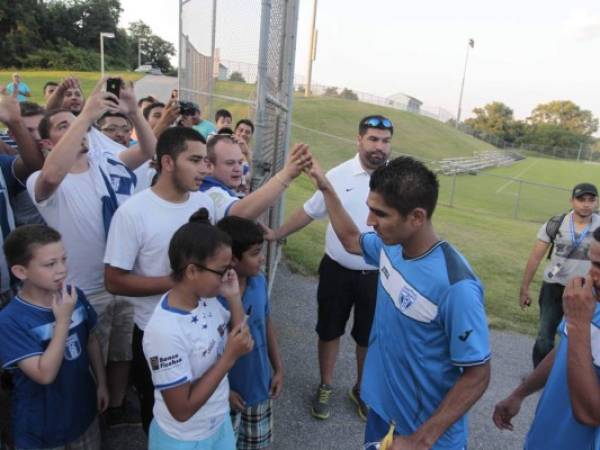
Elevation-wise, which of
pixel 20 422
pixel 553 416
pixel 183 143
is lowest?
pixel 20 422

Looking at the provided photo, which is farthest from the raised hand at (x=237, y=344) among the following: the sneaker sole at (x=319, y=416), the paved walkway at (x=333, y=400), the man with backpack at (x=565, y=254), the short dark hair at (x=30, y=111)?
the man with backpack at (x=565, y=254)

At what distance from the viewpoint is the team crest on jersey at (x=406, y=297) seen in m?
1.92

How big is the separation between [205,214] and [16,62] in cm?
5462

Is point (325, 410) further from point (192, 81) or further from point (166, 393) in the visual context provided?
point (192, 81)

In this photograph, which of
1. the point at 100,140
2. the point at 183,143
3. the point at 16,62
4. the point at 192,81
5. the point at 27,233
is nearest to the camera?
the point at 27,233

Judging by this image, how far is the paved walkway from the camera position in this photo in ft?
11.1

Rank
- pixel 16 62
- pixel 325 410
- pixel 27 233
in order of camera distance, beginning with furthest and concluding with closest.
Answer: pixel 16 62 < pixel 325 410 < pixel 27 233

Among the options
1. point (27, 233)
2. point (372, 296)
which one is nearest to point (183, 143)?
point (27, 233)

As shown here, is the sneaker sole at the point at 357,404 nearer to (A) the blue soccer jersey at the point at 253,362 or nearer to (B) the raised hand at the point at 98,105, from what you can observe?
(A) the blue soccer jersey at the point at 253,362

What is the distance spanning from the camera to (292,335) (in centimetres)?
496

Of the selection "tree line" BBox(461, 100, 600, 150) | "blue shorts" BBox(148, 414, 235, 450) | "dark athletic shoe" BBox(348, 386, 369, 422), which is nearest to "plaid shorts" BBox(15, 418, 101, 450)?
"blue shorts" BBox(148, 414, 235, 450)

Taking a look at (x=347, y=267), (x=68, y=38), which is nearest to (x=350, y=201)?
(x=347, y=267)

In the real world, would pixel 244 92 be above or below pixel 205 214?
above

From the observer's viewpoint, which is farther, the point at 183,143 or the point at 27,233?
the point at 183,143
